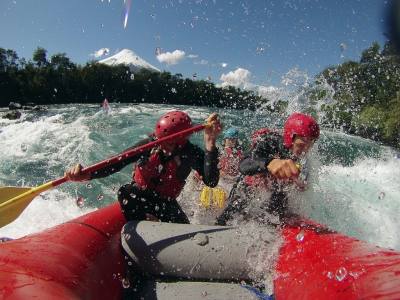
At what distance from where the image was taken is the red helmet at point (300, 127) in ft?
10.1

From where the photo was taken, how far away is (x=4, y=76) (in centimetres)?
4591

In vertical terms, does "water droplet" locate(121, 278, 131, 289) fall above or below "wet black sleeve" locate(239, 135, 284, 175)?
below

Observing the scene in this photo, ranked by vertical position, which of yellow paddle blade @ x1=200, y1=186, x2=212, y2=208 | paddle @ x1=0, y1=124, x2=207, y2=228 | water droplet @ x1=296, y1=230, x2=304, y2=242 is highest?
paddle @ x1=0, y1=124, x2=207, y2=228

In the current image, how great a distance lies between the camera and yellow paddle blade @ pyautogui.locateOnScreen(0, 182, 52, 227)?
3.06 m

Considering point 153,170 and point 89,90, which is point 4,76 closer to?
point 89,90

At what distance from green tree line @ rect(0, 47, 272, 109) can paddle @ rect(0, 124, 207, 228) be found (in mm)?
39545

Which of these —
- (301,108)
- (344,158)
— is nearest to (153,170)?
(301,108)

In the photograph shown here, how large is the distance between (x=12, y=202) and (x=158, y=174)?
4.16ft

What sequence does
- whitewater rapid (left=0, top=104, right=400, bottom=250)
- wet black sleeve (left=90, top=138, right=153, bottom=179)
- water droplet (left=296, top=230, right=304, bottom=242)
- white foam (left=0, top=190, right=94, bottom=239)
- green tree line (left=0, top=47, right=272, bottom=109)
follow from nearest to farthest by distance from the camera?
water droplet (left=296, top=230, right=304, bottom=242)
wet black sleeve (left=90, top=138, right=153, bottom=179)
white foam (left=0, top=190, right=94, bottom=239)
whitewater rapid (left=0, top=104, right=400, bottom=250)
green tree line (left=0, top=47, right=272, bottom=109)

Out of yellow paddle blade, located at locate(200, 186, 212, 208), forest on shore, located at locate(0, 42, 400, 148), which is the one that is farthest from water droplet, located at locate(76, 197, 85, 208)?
forest on shore, located at locate(0, 42, 400, 148)

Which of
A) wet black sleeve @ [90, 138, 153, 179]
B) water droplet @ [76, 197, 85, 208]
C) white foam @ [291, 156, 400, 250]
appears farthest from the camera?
white foam @ [291, 156, 400, 250]

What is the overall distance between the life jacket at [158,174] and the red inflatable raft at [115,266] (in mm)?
532

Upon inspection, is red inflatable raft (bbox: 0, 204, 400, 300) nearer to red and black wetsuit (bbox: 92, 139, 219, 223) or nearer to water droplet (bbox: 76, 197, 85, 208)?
red and black wetsuit (bbox: 92, 139, 219, 223)

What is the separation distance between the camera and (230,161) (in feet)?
21.2
